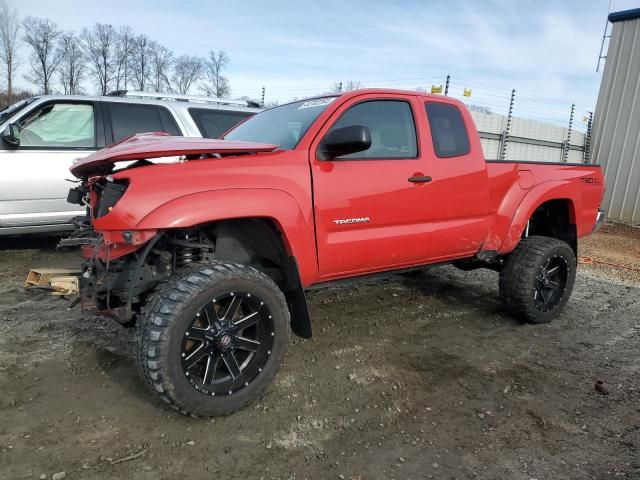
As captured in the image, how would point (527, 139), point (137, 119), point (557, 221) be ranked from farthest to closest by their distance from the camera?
point (527, 139) → point (137, 119) → point (557, 221)

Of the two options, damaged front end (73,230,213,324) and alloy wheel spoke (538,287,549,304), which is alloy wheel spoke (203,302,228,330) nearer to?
damaged front end (73,230,213,324)

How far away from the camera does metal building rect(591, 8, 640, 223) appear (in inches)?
475

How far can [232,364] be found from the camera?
2.78 m

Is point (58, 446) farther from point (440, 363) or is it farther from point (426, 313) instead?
point (426, 313)

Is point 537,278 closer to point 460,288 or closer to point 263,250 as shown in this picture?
point 460,288

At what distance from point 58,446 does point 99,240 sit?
1.05 meters

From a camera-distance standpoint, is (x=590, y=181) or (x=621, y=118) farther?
(x=621, y=118)

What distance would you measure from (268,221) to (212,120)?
3976mm

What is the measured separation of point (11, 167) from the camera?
537cm

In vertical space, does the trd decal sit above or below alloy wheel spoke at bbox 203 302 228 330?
above

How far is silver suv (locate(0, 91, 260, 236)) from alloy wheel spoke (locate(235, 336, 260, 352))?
3761 millimetres

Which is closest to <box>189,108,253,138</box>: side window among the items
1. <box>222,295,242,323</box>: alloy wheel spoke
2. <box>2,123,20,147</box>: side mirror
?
<box>2,123,20,147</box>: side mirror

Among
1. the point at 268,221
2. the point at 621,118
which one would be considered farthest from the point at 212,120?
the point at 621,118

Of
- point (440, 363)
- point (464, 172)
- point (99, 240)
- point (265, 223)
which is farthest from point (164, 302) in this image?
point (464, 172)
